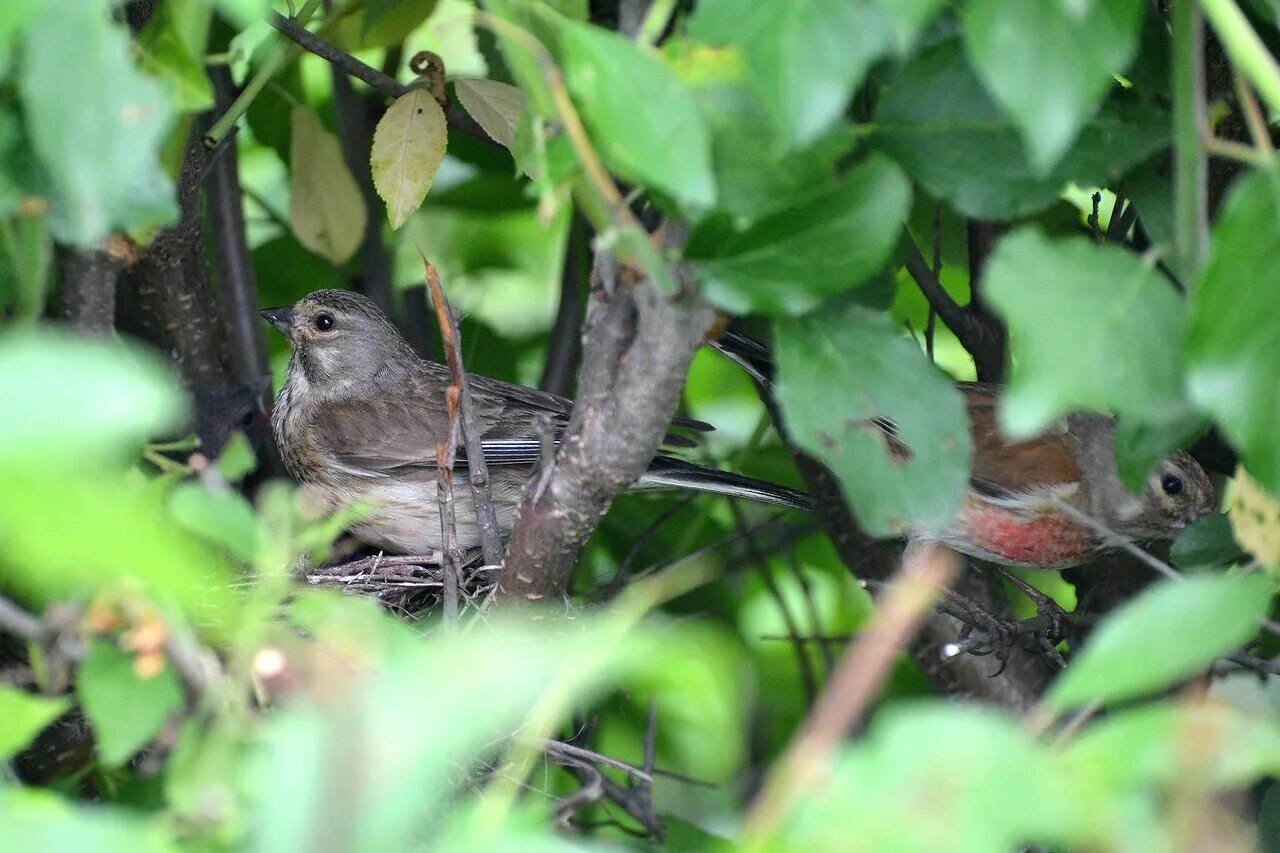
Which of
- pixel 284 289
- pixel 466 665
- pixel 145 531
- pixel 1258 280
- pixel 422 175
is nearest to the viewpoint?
pixel 145 531

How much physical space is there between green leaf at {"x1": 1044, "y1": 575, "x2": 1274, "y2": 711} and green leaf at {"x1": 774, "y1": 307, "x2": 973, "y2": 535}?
68cm

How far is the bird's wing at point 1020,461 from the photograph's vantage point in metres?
4.70

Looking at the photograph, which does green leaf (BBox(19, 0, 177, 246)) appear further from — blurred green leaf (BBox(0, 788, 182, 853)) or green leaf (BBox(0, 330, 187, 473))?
blurred green leaf (BBox(0, 788, 182, 853))

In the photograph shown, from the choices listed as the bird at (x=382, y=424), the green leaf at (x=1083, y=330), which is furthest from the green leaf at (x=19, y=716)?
the bird at (x=382, y=424)

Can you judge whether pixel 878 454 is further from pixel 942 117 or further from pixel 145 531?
pixel 145 531

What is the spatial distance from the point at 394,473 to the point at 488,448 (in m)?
0.43

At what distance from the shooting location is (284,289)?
5.60m

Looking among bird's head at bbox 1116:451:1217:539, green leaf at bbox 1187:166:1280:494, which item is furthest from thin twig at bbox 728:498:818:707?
green leaf at bbox 1187:166:1280:494

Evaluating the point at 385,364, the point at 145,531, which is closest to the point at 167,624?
the point at 145,531

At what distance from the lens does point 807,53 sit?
5.82 feet

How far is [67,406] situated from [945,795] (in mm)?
790

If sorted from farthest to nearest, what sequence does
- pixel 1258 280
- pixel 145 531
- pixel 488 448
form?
pixel 488 448, pixel 1258 280, pixel 145 531

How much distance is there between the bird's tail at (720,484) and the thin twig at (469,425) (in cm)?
89

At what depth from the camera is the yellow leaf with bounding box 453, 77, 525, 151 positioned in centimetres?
318
